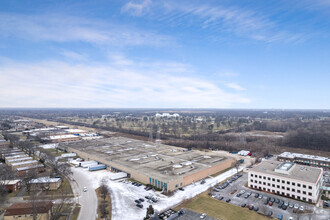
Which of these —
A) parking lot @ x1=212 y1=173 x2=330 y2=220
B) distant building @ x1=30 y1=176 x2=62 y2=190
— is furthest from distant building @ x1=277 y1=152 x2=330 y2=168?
distant building @ x1=30 y1=176 x2=62 y2=190

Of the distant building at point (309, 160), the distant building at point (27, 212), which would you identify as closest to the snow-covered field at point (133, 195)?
the distant building at point (27, 212)

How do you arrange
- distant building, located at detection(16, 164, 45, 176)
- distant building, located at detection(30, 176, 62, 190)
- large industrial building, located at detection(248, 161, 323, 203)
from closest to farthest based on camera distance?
large industrial building, located at detection(248, 161, 323, 203)
distant building, located at detection(30, 176, 62, 190)
distant building, located at detection(16, 164, 45, 176)

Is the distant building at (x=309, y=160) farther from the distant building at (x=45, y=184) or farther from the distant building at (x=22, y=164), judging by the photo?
the distant building at (x=22, y=164)

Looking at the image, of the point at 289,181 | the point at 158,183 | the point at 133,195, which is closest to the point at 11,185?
the point at 133,195

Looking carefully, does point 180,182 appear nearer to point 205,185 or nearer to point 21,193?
point 205,185

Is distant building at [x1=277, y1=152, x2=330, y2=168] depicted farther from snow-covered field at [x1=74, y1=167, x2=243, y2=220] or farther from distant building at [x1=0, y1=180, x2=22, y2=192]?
distant building at [x1=0, y1=180, x2=22, y2=192]
